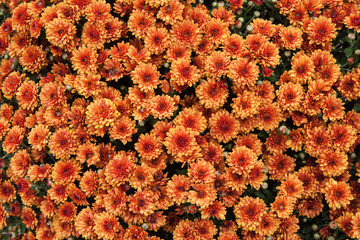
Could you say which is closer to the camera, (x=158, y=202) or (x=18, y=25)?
(x=158, y=202)

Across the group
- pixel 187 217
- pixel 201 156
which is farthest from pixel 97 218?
pixel 201 156

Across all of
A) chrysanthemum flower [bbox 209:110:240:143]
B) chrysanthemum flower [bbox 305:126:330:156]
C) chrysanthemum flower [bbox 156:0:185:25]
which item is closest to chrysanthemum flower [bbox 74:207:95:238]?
chrysanthemum flower [bbox 209:110:240:143]

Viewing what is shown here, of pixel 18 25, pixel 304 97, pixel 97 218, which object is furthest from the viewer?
pixel 18 25

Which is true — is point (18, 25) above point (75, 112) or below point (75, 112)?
above

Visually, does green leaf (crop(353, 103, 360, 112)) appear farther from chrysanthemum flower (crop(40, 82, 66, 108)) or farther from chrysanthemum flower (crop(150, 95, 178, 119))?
chrysanthemum flower (crop(40, 82, 66, 108))

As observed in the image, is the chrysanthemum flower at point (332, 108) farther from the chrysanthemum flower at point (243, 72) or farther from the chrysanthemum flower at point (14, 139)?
the chrysanthemum flower at point (14, 139)

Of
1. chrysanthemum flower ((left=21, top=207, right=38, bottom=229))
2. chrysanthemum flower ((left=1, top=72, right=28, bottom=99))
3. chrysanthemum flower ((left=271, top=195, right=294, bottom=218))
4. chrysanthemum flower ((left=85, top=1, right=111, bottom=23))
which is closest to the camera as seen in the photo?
chrysanthemum flower ((left=271, top=195, right=294, bottom=218))

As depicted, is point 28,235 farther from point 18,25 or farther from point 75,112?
point 18,25

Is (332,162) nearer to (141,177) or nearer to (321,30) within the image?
(321,30)
